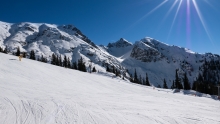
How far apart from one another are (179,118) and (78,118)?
4.56 m

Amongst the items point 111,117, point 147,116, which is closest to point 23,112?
point 111,117

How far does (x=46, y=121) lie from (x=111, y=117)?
8.90 feet

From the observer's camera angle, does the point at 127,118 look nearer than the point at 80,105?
Yes

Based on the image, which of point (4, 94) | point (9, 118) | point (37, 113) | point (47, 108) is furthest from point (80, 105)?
point (4, 94)

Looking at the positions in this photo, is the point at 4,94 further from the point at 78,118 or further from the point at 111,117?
the point at 111,117

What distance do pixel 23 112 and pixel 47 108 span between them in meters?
1.03

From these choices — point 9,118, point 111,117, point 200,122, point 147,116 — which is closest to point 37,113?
point 9,118

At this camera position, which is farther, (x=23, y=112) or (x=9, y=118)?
(x=23, y=112)

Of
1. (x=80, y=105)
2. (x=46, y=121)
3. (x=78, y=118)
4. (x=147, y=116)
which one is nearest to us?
(x=46, y=121)

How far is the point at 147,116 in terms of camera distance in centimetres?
685

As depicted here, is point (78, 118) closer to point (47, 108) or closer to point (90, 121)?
point (90, 121)

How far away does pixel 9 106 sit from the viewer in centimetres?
700

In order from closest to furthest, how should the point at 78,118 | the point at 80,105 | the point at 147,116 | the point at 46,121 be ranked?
the point at 46,121
the point at 78,118
the point at 147,116
the point at 80,105

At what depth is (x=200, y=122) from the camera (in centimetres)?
631
